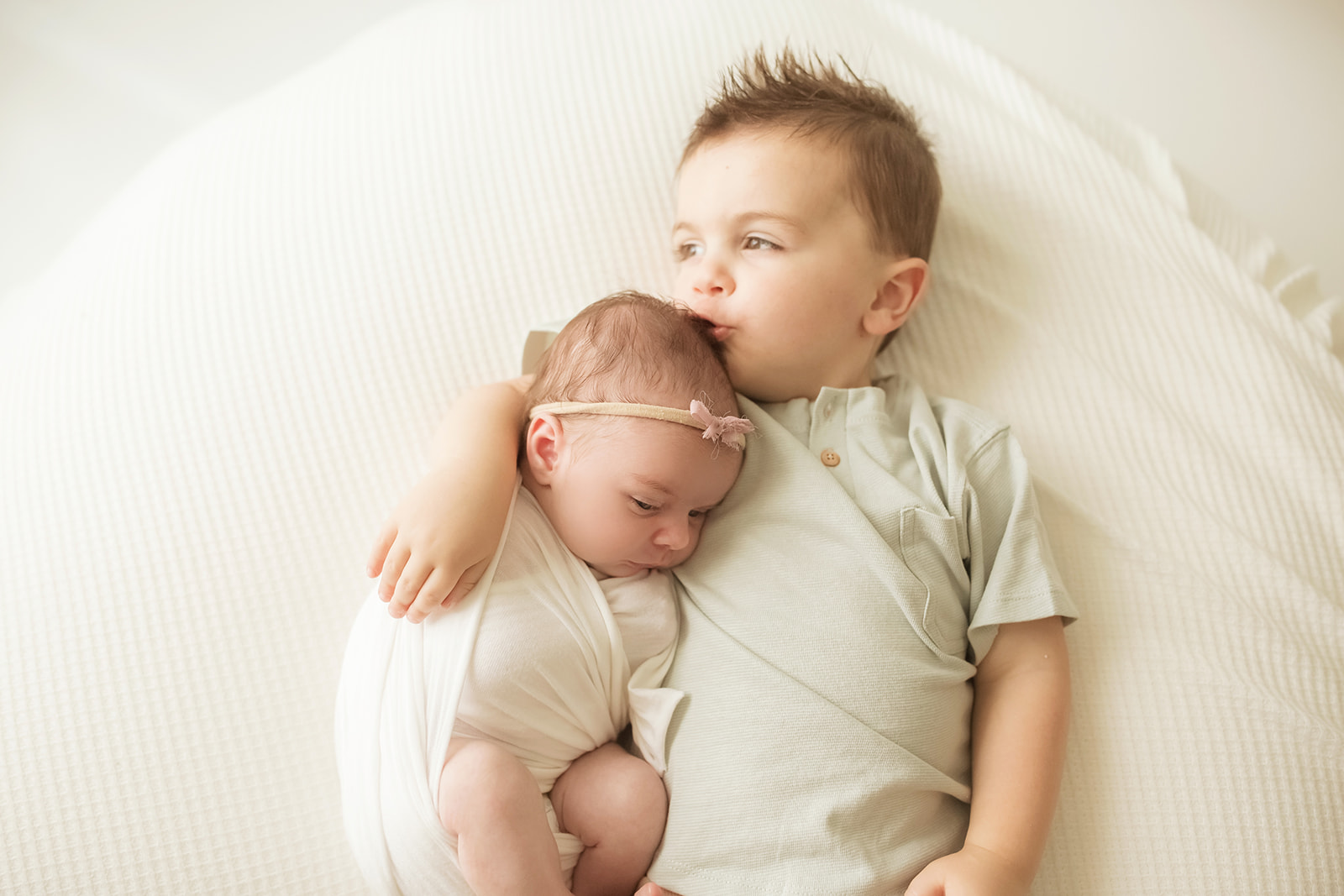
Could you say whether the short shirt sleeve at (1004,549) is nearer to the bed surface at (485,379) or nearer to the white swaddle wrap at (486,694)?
the bed surface at (485,379)

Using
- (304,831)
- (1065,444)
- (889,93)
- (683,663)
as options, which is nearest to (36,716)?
(304,831)

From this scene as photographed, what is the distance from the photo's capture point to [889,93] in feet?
4.66

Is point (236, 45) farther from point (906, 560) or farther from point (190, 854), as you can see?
point (906, 560)

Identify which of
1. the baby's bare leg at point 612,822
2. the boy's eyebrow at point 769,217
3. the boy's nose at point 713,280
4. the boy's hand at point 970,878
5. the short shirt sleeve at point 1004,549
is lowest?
the boy's hand at point 970,878

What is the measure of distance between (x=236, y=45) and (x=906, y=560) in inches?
66.0

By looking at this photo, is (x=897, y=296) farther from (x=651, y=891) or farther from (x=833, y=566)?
(x=651, y=891)

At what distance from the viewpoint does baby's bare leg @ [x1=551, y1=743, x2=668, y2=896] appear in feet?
3.27

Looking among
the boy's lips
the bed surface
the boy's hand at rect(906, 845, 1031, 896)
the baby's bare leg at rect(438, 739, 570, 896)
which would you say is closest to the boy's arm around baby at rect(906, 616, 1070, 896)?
the boy's hand at rect(906, 845, 1031, 896)

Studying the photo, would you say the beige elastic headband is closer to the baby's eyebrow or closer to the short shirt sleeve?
the baby's eyebrow

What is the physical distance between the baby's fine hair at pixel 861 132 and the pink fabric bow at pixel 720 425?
1.08ft

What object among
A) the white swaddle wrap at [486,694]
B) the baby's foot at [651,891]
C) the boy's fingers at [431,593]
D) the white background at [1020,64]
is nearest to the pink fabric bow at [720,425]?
the white swaddle wrap at [486,694]

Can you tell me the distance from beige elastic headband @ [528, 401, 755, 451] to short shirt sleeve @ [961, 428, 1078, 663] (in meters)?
0.30

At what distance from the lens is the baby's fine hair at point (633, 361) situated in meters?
1.00

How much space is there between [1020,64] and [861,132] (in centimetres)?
77
